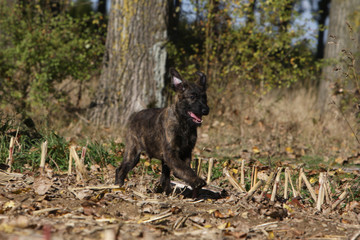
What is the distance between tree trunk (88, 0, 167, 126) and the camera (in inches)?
Answer: 371

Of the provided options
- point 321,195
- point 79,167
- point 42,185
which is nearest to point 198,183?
point 321,195

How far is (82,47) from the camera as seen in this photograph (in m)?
10.2

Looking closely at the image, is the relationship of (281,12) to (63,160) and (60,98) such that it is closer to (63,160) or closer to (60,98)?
(60,98)

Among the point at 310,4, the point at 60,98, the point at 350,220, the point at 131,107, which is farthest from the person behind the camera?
the point at 310,4

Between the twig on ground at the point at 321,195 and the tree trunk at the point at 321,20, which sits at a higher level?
the tree trunk at the point at 321,20

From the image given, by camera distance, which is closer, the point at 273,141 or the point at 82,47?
the point at 273,141

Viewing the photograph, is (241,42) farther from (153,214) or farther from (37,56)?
(153,214)

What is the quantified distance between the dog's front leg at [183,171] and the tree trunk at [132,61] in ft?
14.9

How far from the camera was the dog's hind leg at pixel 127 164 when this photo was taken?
549cm

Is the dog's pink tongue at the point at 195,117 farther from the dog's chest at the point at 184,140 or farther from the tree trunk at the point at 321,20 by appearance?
the tree trunk at the point at 321,20

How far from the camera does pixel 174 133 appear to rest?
16.7 ft

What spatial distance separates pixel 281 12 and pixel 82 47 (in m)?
4.70

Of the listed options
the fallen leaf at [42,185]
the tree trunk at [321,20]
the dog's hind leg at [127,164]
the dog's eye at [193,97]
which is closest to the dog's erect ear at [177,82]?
the dog's eye at [193,97]

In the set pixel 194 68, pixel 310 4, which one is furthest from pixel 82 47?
pixel 310 4
